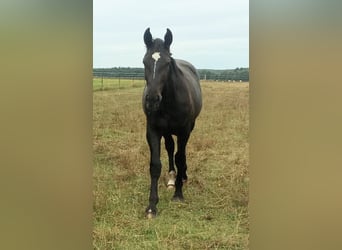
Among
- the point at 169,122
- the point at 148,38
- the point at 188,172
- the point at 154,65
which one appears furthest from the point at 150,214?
the point at 148,38

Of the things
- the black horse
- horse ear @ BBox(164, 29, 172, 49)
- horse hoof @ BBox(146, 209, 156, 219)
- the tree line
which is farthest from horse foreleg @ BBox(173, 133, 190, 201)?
horse ear @ BBox(164, 29, 172, 49)

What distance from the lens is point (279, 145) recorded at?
4.91ft

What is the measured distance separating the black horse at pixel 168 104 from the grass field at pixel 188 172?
0.04m

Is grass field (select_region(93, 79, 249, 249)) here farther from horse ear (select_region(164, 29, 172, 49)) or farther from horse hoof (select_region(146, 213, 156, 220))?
horse ear (select_region(164, 29, 172, 49))

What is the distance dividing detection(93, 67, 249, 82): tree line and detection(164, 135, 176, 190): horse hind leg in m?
0.37

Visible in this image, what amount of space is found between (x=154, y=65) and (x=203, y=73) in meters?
0.21

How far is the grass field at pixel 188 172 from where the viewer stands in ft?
5.57

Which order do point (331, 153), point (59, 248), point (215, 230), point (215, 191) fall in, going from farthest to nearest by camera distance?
point (215, 191)
point (215, 230)
point (59, 248)
point (331, 153)

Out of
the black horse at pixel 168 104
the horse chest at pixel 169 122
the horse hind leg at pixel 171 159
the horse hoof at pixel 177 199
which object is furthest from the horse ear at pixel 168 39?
the horse hoof at pixel 177 199

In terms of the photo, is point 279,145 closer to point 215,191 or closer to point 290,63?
point 290,63

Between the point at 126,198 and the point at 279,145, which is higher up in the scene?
the point at 279,145

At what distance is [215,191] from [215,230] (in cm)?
20

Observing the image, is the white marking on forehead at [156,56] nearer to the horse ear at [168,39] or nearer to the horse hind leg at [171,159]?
the horse ear at [168,39]

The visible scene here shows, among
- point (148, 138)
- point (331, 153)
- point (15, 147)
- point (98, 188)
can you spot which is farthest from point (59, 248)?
point (331, 153)
